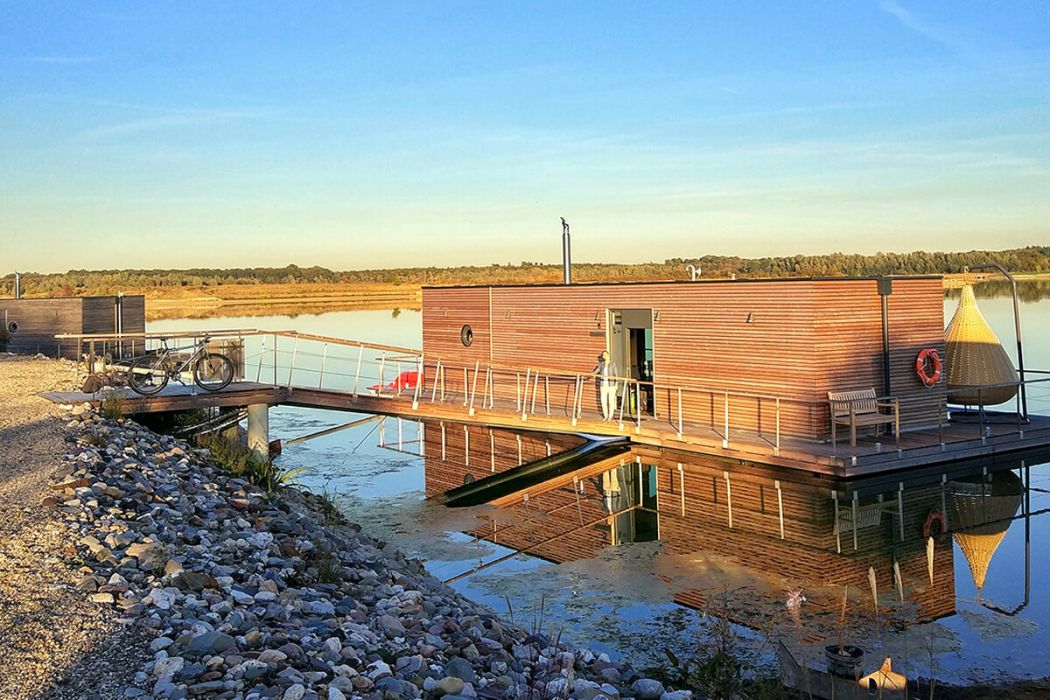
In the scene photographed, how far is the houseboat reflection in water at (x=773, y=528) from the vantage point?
7.52 metres

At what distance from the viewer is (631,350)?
53.7 feet

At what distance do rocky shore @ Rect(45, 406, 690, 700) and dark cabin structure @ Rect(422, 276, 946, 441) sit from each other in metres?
6.97

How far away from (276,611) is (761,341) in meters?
9.69

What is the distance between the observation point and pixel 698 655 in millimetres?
6504

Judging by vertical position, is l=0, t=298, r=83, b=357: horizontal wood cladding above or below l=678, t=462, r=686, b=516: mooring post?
above

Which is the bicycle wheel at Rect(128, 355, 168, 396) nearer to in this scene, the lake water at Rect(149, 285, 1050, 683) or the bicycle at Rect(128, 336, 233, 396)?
the bicycle at Rect(128, 336, 233, 396)

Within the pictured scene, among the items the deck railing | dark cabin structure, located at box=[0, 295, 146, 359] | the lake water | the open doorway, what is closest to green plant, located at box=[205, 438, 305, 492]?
the lake water

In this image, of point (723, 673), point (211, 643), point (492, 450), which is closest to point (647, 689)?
point (723, 673)

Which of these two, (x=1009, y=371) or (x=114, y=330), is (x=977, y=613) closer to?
(x=1009, y=371)

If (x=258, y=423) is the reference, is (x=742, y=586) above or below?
below

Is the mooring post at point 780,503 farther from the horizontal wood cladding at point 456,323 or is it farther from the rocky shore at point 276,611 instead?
the horizontal wood cladding at point 456,323

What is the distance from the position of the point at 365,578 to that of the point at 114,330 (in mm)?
17507

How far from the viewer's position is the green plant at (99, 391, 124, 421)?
12.4 metres

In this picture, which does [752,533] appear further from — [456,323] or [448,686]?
[456,323]
